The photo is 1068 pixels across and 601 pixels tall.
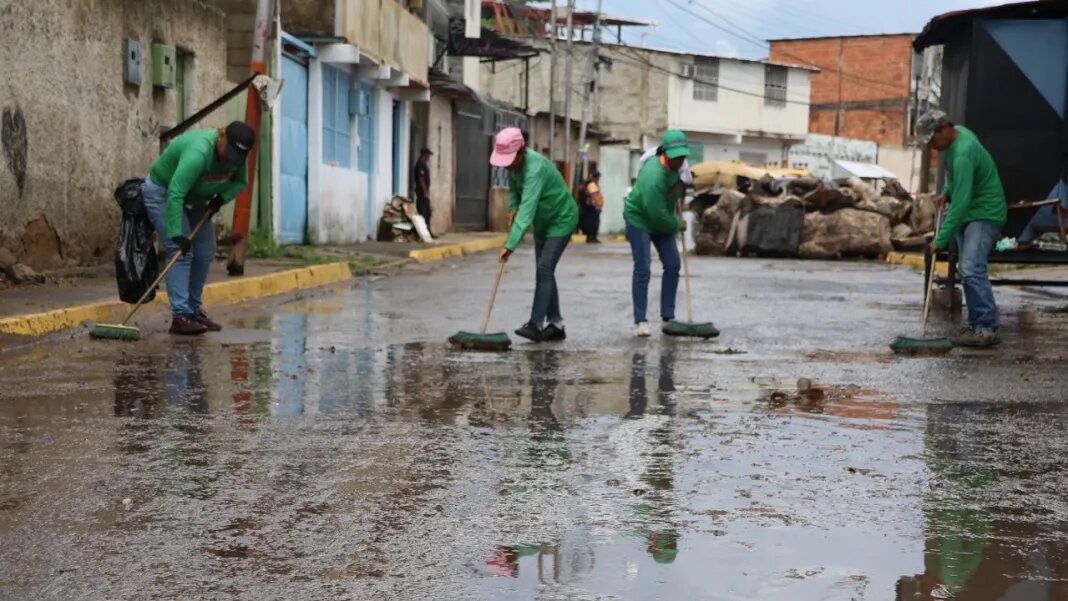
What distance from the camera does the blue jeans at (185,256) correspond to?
9977 mm

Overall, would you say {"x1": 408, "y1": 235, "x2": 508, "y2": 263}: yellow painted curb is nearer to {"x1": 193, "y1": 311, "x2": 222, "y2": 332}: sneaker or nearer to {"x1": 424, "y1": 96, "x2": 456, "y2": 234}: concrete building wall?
{"x1": 424, "y1": 96, "x2": 456, "y2": 234}: concrete building wall

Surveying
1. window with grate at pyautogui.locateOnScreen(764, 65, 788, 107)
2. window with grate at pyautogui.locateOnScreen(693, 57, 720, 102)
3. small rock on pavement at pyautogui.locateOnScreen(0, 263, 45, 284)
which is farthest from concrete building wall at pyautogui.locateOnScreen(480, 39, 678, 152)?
small rock on pavement at pyautogui.locateOnScreen(0, 263, 45, 284)

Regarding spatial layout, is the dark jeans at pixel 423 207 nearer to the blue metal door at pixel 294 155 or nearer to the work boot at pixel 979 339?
the blue metal door at pixel 294 155

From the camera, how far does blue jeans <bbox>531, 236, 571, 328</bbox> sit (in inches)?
406

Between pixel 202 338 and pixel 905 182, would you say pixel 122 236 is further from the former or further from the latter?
pixel 905 182

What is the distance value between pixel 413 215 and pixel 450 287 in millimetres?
12353

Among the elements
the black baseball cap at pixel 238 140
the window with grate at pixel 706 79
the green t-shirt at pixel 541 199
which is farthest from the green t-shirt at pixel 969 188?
the window with grate at pixel 706 79

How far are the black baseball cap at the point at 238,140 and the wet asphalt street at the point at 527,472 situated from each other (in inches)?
52.5

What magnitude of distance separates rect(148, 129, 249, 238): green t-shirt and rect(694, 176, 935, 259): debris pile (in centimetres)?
1810

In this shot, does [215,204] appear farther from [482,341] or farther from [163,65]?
[163,65]

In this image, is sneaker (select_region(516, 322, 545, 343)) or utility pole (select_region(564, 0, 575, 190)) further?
utility pole (select_region(564, 0, 575, 190))

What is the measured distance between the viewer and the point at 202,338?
32.2 feet

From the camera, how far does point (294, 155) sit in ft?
71.8

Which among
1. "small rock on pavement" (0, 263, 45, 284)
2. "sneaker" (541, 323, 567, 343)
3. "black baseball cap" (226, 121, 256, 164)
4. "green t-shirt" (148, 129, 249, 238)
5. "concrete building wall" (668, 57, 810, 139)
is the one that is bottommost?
"sneaker" (541, 323, 567, 343)
